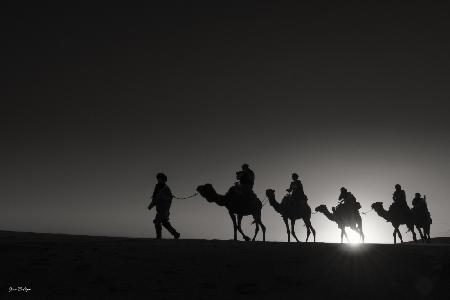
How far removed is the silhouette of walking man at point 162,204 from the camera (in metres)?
19.8

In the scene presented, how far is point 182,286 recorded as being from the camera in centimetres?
1166

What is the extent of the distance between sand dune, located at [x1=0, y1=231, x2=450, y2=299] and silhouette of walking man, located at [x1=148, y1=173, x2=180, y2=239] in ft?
12.6

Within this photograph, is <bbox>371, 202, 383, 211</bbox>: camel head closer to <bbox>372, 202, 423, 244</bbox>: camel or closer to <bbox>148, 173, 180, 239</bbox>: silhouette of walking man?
<bbox>372, 202, 423, 244</bbox>: camel

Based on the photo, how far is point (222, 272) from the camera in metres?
12.7

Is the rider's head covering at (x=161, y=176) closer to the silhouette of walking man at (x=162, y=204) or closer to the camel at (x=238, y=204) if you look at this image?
the silhouette of walking man at (x=162, y=204)

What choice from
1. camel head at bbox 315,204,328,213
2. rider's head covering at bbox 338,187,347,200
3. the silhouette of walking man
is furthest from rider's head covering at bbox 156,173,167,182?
camel head at bbox 315,204,328,213

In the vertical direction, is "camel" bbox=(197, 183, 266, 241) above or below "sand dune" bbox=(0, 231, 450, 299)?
above

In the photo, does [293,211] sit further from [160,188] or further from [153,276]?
[153,276]

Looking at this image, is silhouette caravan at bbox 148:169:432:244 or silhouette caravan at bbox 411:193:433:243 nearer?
silhouette caravan at bbox 148:169:432:244

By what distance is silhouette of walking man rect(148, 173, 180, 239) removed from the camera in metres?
19.8

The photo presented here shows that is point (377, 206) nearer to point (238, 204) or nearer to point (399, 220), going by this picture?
point (399, 220)

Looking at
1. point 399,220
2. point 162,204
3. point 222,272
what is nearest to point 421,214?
point 399,220

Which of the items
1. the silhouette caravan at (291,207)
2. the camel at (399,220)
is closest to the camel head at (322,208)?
the silhouette caravan at (291,207)

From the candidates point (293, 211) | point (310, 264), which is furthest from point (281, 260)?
point (293, 211)
